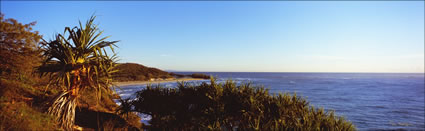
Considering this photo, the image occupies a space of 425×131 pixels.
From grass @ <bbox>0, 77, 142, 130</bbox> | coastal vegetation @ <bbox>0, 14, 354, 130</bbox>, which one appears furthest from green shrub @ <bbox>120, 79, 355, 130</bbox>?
grass @ <bbox>0, 77, 142, 130</bbox>

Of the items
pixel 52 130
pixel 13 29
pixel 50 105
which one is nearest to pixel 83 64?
pixel 50 105

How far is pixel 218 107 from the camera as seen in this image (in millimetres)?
9680

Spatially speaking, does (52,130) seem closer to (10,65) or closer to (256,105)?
→ (10,65)

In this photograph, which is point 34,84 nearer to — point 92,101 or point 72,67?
point 92,101

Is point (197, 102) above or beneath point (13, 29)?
beneath

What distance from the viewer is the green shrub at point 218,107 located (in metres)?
9.37

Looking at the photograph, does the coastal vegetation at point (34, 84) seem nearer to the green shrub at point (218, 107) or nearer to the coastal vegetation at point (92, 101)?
the coastal vegetation at point (92, 101)

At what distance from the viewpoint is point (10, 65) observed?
11.3m

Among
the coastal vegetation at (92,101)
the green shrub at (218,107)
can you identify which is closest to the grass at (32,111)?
the coastal vegetation at (92,101)

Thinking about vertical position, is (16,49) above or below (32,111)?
above

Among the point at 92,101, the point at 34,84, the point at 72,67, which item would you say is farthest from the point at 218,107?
the point at 34,84

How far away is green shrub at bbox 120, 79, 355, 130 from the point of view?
9.37m

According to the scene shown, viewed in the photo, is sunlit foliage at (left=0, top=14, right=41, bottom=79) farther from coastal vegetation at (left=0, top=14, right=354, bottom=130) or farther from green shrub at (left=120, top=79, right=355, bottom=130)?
green shrub at (left=120, top=79, right=355, bottom=130)

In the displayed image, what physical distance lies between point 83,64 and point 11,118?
2.88 m
